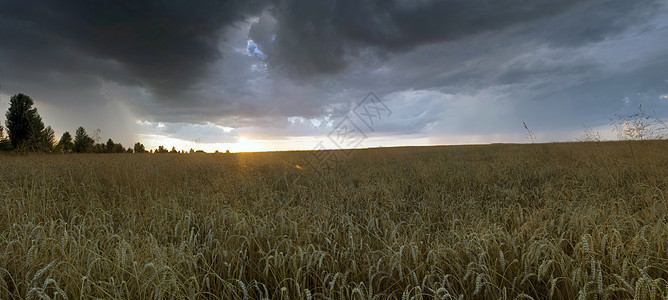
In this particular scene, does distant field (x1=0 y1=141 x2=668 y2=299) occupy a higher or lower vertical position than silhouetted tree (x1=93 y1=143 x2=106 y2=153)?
lower

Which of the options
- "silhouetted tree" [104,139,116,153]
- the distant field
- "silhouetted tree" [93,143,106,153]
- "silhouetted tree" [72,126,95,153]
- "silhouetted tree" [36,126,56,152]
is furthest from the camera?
"silhouetted tree" [104,139,116,153]

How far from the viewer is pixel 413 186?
6082 millimetres

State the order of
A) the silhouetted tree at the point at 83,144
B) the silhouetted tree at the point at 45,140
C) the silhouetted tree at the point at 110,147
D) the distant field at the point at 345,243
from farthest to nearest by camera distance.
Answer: the silhouetted tree at the point at 110,147 < the silhouetted tree at the point at 83,144 < the silhouetted tree at the point at 45,140 < the distant field at the point at 345,243

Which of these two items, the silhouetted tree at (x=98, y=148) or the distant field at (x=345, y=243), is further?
the silhouetted tree at (x=98, y=148)

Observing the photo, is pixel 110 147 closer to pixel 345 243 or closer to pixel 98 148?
pixel 98 148

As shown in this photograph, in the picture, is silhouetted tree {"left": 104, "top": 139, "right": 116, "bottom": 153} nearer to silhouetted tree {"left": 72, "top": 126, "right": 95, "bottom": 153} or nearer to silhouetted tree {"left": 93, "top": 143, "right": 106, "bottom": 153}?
silhouetted tree {"left": 93, "top": 143, "right": 106, "bottom": 153}

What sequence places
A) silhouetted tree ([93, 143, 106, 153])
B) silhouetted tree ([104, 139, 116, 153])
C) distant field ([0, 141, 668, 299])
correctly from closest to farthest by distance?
distant field ([0, 141, 668, 299]), silhouetted tree ([93, 143, 106, 153]), silhouetted tree ([104, 139, 116, 153])

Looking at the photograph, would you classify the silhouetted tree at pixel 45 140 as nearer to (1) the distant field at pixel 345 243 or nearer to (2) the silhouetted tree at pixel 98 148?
(1) the distant field at pixel 345 243

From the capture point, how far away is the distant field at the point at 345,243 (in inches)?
82.3

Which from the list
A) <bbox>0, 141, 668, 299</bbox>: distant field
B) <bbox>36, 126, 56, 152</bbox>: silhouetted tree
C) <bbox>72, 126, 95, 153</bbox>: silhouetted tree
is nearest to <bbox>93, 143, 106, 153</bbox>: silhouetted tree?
<bbox>72, 126, 95, 153</bbox>: silhouetted tree

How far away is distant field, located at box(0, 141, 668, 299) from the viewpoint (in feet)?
6.86

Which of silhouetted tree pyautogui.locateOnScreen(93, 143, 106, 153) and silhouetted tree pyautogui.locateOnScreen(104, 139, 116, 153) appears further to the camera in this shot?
silhouetted tree pyautogui.locateOnScreen(104, 139, 116, 153)

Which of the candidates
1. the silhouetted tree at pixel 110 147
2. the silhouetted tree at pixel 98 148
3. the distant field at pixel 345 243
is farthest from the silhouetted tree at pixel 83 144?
the silhouetted tree at pixel 110 147

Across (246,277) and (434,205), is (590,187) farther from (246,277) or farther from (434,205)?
(246,277)
